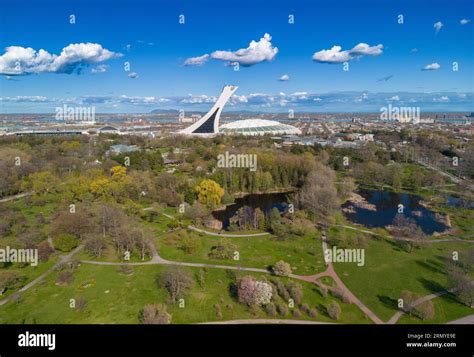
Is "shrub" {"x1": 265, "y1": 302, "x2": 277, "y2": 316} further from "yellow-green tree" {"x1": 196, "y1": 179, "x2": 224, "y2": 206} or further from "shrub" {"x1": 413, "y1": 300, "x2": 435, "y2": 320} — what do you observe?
"yellow-green tree" {"x1": 196, "y1": 179, "x2": 224, "y2": 206}

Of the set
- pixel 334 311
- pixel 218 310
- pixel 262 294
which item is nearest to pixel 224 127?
pixel 262 294

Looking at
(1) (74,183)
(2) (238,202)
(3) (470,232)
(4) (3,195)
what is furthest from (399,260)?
(4) (3,195)

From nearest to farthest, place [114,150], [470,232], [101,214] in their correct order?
[101,214] → [470,232] → [114,150]

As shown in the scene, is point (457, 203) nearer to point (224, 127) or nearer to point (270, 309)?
point (270, 309)

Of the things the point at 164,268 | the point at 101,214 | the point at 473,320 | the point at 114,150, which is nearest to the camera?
the point at 473,320

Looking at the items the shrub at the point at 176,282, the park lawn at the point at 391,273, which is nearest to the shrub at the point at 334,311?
the park lawn at the point at 391,273
